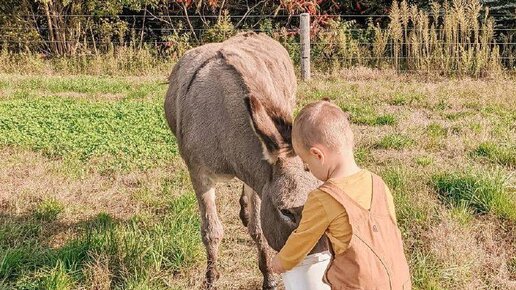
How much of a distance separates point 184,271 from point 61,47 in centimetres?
937

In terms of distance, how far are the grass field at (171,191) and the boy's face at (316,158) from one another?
4.92 feet

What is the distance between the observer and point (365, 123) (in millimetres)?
6941

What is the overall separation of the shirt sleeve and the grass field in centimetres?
133

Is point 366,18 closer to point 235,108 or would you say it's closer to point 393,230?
point 235,108

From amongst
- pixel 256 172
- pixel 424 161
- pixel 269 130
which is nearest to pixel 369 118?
pixel 424 161

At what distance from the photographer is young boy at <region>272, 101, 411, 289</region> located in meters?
2.16

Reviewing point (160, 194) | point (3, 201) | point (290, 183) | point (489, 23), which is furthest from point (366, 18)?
point (290, 183)

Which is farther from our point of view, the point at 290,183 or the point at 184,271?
the point at 184,271

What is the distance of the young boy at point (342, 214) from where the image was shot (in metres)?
2.16

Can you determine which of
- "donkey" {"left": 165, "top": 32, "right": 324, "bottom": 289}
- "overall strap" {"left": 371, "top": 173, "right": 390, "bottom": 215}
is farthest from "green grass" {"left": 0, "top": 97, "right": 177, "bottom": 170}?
"overall strap" {"left": 371, "top": 173, "right": 390, "bottom": 215}

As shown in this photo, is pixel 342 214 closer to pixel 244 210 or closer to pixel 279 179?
pixel 279 179

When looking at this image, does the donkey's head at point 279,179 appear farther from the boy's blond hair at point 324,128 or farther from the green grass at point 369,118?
the green grass at point 369,118

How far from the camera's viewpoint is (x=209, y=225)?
12.1 feet

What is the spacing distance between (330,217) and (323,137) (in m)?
0.30
